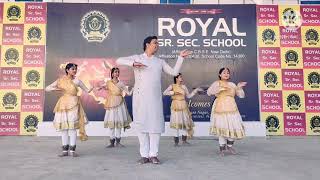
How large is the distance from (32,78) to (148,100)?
451 cm

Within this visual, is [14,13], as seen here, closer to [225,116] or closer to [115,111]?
[115,111]

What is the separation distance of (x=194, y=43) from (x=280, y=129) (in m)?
2.87

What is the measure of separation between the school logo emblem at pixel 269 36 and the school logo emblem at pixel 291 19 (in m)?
0.40

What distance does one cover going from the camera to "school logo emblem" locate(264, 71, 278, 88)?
8.06 meters

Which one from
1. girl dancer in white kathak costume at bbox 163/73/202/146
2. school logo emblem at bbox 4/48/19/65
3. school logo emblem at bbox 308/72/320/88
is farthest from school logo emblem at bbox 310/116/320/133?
school logo emblem at bbox 4/48/19/65

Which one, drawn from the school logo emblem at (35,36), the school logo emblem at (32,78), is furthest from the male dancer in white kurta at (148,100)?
the school logo emblem at (35,36)

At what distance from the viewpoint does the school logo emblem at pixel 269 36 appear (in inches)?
323

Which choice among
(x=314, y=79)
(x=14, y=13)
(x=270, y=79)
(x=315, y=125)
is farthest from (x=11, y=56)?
(x=315, y=125)

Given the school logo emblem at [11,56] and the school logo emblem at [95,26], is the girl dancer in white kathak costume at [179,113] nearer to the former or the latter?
the school logo emblem at [95,26]

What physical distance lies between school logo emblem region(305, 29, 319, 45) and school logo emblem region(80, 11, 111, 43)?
4795 millimetres

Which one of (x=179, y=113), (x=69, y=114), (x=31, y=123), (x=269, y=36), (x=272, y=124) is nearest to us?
(x=69, y=114)

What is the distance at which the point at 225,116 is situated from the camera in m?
5.28

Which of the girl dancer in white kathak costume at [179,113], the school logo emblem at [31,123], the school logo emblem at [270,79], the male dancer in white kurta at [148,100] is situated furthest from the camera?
the school logo emblem at [270,79]

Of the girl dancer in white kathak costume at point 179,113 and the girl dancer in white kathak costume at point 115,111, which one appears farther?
the girl dancer in white kathak costume at point 179,113
